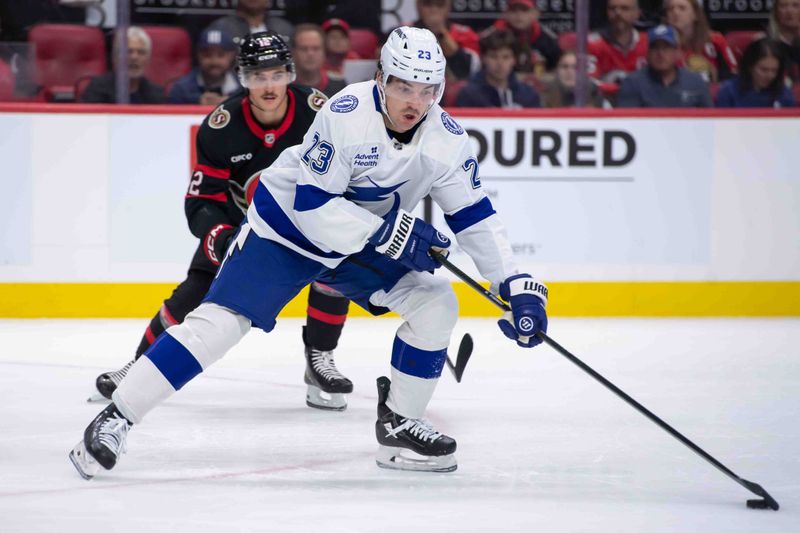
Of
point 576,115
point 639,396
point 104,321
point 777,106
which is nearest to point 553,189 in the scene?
point 576,115

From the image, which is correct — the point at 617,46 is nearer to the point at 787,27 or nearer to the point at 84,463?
the point at 787,27

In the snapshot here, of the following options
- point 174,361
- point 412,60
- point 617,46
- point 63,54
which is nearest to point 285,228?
point 174,361

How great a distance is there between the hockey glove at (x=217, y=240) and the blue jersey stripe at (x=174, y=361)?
0.59m

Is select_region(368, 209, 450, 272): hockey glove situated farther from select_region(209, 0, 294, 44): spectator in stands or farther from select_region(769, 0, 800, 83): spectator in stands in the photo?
select_region(769, 0, 800, 83): spectator in stands

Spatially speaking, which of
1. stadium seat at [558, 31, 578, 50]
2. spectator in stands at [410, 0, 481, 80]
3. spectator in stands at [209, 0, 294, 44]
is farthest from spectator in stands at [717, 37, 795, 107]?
spectator in stands at [209, 0, 294, 44]

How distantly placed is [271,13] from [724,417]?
9.75 feet

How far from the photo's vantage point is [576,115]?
18.6ft

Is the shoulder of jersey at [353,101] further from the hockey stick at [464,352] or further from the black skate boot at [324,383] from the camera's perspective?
the black skate boot at [324,383]

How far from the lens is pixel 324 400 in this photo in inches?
150

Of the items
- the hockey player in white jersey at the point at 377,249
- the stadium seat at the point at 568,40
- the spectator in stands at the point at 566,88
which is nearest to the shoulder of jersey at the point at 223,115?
the hockey player in white jersey at the point at 377,249

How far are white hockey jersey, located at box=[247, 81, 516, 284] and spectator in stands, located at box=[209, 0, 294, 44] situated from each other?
262 cm

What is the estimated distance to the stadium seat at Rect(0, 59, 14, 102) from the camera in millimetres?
5410

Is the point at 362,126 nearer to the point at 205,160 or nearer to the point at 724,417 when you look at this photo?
the point at 205,160

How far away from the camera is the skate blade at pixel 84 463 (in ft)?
9.41
